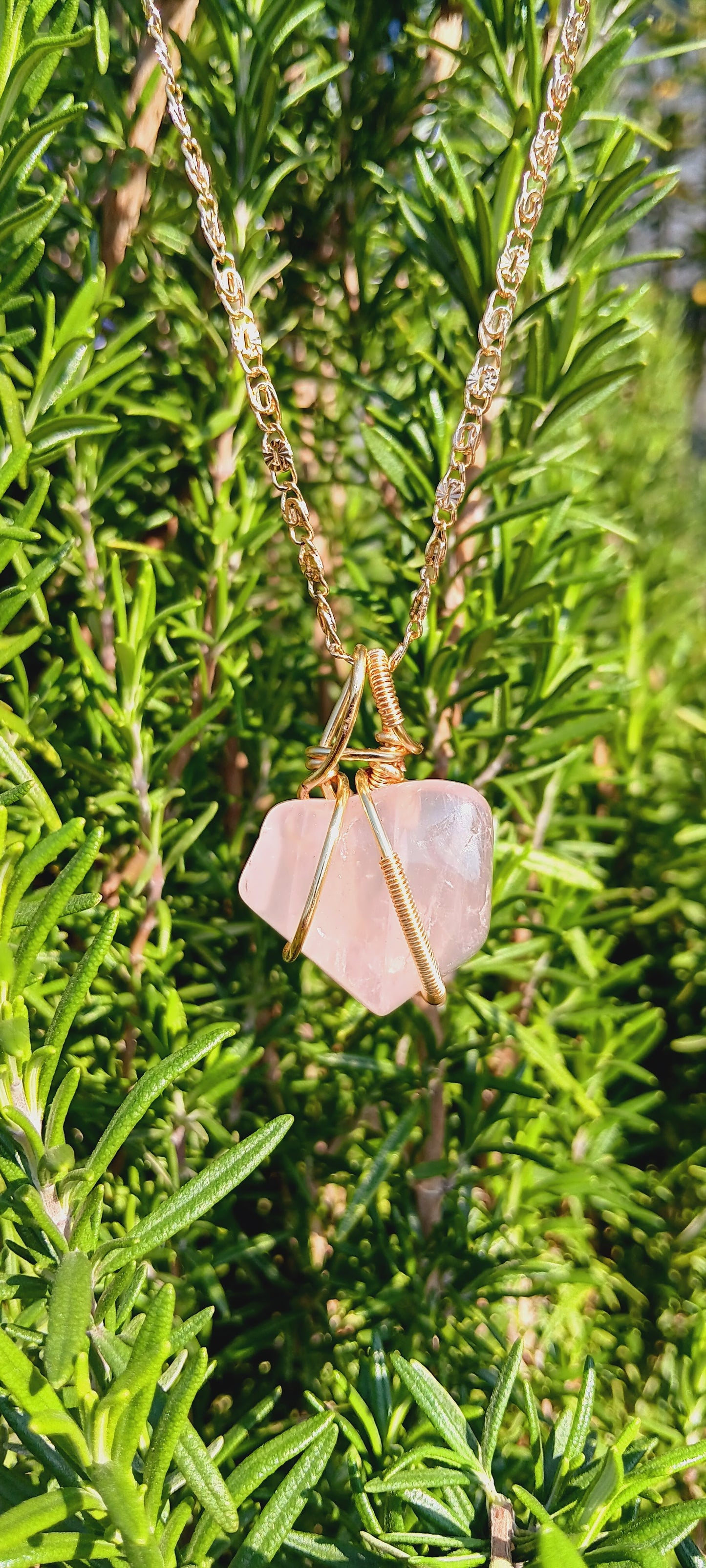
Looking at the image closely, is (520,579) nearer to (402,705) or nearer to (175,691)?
(402,705)

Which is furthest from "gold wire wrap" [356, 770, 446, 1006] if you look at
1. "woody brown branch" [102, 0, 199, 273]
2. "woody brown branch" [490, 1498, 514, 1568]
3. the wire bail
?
"woody brown branch" [102, 0, 199, 273]

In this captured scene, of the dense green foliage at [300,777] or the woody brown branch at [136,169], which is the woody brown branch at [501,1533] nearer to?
the dense green foliage at [300,777]

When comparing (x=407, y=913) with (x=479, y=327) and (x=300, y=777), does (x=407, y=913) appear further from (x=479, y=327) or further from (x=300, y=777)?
(x=479, y=327)

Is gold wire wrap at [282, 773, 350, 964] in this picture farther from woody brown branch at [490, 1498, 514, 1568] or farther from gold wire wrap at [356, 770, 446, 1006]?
woody brown branch at [490, 1498, 514, 1568]

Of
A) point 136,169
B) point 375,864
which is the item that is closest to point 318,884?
point 375,864

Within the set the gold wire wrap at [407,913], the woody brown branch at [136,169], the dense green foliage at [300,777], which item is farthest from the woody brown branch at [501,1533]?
the woody brown branch at [136,169]

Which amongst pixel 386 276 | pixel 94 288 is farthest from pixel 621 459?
pixel 94 288
